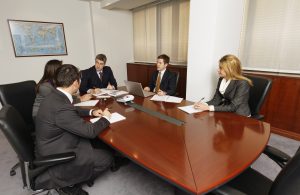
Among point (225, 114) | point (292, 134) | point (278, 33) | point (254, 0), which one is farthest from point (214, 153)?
point (254, 0)

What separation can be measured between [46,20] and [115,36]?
62.4 inches

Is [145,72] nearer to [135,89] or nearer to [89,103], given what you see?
[135,89]

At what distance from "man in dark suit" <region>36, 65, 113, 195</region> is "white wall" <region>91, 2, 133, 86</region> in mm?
3385

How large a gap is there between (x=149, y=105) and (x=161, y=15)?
9.62ft

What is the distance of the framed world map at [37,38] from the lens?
3.68 m

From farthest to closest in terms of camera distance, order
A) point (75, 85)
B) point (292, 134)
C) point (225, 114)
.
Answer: point (292, 134) → point (225, 114) → point (75, 85)

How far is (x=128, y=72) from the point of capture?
5211mm

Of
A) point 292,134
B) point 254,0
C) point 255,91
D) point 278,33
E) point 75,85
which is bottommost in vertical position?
point 292,134

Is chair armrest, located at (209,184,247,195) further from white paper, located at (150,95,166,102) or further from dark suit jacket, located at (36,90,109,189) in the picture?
white paper, located at (150,95,166,102)

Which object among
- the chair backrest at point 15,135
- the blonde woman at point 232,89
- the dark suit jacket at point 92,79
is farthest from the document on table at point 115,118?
the dark suit jacket at point 92,79

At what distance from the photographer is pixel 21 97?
6.72 feet

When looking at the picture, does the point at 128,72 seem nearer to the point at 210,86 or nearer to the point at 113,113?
the point at 210,86

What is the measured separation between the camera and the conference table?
94 centimetres

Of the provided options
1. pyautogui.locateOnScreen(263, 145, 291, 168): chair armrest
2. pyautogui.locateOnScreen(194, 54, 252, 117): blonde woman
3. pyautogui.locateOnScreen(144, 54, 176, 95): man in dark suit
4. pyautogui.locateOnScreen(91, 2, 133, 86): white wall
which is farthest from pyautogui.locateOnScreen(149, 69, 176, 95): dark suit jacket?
pyautogui.locateOnScreen(91, 2, 133, 86): white wall
